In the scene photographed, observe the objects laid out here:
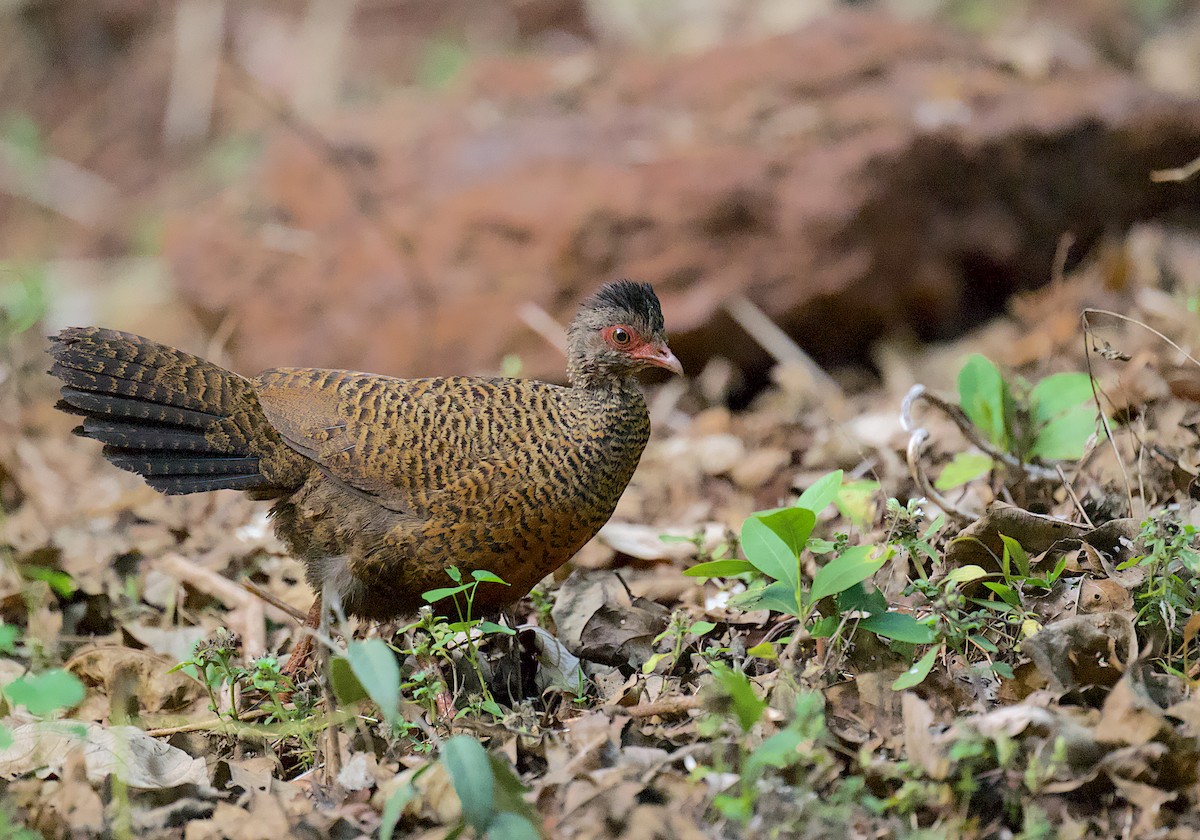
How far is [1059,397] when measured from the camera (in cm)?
387

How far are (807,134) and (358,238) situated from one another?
8.90 feet

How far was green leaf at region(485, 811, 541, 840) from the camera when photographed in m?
2.36

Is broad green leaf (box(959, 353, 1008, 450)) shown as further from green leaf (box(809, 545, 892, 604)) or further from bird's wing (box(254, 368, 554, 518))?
bird's wing (box(254, 368, 554, 518))

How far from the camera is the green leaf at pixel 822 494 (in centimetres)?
316

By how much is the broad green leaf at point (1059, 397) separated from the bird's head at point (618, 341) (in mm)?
1157

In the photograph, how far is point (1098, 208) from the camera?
6.98m

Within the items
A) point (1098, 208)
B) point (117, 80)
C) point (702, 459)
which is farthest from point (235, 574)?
point (117, 80)

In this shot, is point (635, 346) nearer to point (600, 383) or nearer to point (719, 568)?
point (600, 383)

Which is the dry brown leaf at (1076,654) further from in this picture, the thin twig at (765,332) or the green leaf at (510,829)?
the thin twig at (765,332)

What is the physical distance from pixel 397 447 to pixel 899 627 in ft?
5.47

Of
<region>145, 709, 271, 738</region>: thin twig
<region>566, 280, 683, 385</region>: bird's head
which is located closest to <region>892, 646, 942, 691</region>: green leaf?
<region>566, 280, 683, 385</region>: bird's head

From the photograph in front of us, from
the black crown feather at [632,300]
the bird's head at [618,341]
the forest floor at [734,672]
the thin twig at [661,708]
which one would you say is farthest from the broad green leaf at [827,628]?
the black crown feather at [632,300]

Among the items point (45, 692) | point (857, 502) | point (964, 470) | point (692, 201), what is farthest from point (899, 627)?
point (692, 201)

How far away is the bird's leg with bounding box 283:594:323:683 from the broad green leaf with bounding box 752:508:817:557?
159cm
